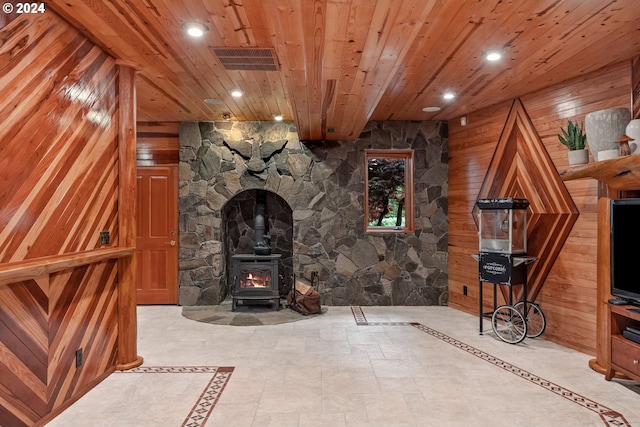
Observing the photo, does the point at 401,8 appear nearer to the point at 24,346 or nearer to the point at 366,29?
the point at 366,29

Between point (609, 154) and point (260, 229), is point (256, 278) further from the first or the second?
point (609, 154)

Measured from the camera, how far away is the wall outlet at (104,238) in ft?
10.3

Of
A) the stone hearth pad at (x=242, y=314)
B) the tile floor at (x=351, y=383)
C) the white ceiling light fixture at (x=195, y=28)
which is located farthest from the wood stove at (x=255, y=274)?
the white ceiling light fixture at (x=195, y=28)

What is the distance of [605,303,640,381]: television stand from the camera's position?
9.58 ft

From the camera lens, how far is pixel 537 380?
10.4 ft

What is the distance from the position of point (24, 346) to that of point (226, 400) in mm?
1314

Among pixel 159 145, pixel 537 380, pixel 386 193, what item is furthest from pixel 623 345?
pixel 159 145

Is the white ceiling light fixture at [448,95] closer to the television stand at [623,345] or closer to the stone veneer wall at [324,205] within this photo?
the stone veneer wall at [324,205]

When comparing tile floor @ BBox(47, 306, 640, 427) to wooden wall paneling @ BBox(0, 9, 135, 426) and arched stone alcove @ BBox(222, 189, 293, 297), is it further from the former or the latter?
arched stone alcove @ BBox(222, 189, 293, 297)

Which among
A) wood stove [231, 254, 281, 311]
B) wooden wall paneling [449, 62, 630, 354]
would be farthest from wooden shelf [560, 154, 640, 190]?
wood stove [231, 254, 281, 311]

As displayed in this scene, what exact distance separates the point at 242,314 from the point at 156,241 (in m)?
1.79

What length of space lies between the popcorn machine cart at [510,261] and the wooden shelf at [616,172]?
92 cm

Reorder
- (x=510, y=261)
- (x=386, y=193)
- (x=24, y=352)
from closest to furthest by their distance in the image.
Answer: (x=24, y=352) < (x=510, y=261) < (x=386, y=193)

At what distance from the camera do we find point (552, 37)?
3.07 metres
